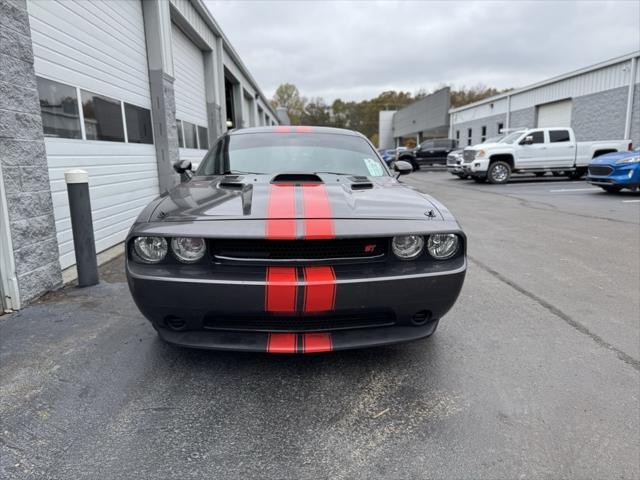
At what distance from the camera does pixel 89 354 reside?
286 cm

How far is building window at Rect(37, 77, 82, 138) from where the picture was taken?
457 centimetres

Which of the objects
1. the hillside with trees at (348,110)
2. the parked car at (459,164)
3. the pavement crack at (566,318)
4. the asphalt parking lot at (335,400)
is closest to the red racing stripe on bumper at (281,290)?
the asphalt parking lot at (335,400)

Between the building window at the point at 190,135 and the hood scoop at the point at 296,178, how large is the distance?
8.38 m

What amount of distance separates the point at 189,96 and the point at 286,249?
10.3m

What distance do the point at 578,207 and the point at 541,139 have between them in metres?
7.20

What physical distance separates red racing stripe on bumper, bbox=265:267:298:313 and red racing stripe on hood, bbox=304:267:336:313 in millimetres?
Result: 61

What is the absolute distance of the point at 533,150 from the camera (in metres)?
15.9

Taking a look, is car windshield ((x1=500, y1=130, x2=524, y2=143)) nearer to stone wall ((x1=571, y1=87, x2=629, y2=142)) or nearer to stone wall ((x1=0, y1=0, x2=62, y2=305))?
stone wall ((x1=571, y1=87, x2=629, y2=142))

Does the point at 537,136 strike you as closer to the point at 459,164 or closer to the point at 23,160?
the point at 459,164

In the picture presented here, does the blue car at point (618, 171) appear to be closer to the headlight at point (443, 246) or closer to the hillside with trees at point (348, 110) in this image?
the headlight at point (443, 246)

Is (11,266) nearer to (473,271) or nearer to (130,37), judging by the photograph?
(473,271)

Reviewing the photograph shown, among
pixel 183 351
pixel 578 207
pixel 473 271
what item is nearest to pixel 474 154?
pixel 578 207

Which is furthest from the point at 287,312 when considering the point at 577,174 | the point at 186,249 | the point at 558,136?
the point at 577,174

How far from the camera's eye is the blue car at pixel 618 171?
428 inches
